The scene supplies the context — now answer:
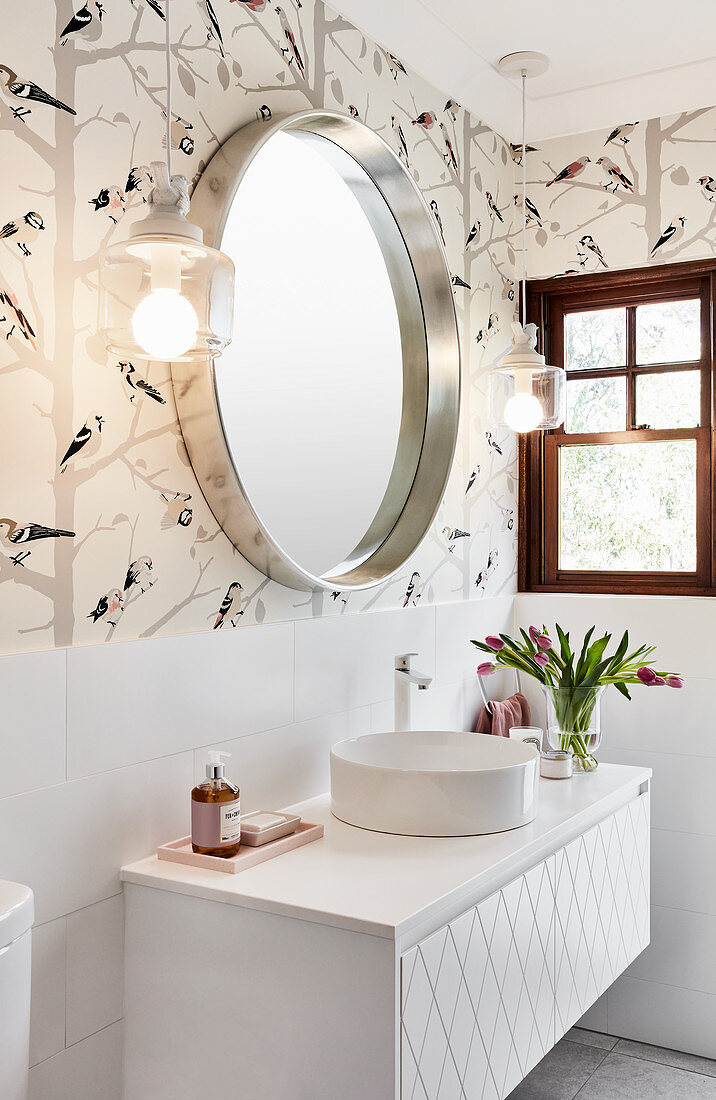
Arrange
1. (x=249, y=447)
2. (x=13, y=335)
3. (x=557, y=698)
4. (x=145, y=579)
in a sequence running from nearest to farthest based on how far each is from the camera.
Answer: (x=13, y=335)
(x=145, y=579)
(x=249, y=447)
(x=557, y=698)

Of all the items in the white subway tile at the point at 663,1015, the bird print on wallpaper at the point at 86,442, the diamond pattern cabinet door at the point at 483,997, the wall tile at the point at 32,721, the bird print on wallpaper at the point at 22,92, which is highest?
the bird print on wallpaper at the point at 22,92

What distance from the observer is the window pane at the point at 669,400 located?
2699 millimetres

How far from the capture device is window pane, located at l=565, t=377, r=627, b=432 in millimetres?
2801

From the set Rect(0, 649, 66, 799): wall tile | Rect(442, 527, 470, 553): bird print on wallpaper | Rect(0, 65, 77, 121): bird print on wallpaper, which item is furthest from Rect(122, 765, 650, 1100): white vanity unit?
Rect(0, 65, 77, 121): bird print on wallpaper

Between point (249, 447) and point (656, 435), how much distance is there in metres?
1.37

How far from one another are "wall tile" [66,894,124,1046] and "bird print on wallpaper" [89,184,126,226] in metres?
1.06

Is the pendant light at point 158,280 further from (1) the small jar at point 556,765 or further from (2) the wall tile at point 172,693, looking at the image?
(1) the small jar at point 556,765

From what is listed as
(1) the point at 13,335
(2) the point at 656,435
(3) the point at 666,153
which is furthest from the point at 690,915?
(1) the point at 13,335

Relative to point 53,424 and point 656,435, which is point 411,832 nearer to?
point 53,424

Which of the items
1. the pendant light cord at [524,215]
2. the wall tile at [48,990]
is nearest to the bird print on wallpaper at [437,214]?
the pendant light cord at [524,215]

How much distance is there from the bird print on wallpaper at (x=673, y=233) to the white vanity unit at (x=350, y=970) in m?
1.67

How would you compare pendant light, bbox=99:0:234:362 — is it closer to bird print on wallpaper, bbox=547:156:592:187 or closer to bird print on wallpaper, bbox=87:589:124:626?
bird print on wallpaper, bbox=87:589:124:626

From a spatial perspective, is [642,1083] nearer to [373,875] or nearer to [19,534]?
[373,875]

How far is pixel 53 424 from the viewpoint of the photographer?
141 cm
